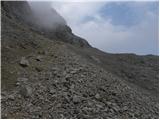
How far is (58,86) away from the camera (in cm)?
2814

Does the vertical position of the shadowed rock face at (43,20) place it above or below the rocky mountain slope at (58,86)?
above

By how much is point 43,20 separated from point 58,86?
A: 23.1 metres

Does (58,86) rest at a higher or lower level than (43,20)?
lower

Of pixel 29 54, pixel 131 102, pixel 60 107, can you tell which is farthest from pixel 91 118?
pixel 29 54

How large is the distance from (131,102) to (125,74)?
10.4m

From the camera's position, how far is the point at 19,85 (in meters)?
27.5

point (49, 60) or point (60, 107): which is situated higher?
point (49, 60)

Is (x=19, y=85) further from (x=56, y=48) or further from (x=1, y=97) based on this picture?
(x=56, y=48)

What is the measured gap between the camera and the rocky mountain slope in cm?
2558

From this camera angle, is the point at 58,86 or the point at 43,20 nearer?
the point at 58,86

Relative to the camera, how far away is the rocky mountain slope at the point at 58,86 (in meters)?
25.6

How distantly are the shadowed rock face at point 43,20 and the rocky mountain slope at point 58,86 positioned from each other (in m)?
7.38

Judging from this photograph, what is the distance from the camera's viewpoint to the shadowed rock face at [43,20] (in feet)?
153

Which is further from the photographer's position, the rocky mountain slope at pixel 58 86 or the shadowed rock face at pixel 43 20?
the shadowed rock face at pixel 43 20
